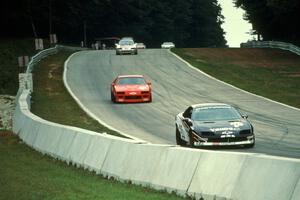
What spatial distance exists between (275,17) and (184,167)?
66488 millimetres

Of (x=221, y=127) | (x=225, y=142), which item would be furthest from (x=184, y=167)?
(x=221, y=127)

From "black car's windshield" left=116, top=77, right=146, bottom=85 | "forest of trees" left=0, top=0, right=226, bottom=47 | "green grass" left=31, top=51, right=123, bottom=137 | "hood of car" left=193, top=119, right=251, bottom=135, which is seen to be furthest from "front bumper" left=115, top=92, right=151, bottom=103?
"forest of trees" left=0, top=0, right=226, bottom=47

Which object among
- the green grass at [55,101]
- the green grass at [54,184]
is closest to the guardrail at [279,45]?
the green grass at [55,101]

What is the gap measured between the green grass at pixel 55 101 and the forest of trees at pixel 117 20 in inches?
1325

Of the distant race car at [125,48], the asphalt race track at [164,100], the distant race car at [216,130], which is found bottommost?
the distant race car at [125,48]

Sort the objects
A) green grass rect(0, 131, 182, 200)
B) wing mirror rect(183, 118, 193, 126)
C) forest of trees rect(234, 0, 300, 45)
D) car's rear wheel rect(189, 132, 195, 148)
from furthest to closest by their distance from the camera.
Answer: forest of trees rect(234, 0, 300, 45), wing mirror rect(183, 118, 193, 126), car's rear wheel rect(189, 132, 195, 148), green grass rect(0, 131, 182, 200)

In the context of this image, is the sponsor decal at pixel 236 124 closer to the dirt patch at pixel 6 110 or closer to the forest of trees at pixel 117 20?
the dirt patch at pixel 6 110

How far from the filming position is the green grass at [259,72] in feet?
137

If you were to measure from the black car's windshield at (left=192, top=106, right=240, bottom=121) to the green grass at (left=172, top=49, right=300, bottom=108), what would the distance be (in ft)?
45.9

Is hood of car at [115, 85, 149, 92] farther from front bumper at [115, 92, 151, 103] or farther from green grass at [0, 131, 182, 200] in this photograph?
green grass at [0, 131, 182, 200]

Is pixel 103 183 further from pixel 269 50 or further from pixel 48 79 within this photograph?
pixel 269 50

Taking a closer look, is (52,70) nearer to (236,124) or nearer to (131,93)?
(131,93)

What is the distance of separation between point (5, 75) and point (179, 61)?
59.0 feet

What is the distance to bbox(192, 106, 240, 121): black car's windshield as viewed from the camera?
21.1 m
